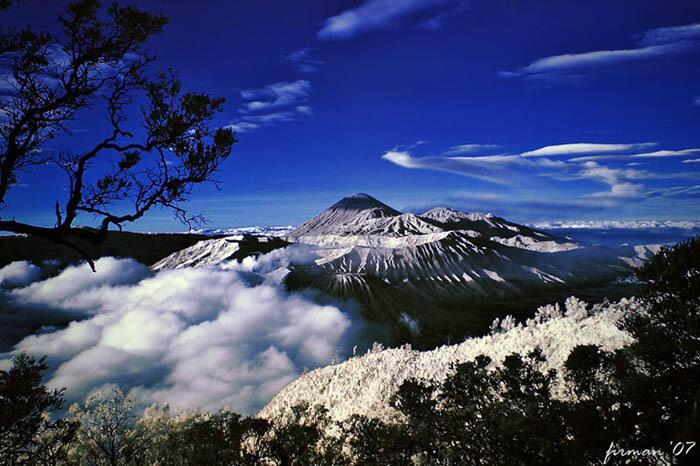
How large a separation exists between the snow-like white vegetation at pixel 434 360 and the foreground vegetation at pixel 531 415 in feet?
33.2

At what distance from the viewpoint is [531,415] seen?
841 centimetres

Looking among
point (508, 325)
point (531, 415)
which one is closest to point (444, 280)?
point (508, 325)

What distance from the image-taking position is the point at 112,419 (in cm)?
1831

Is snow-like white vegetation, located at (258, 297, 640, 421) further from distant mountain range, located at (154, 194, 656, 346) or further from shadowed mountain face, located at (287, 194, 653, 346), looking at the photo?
shadowed mountain face, located at (287, 194, 653, 346)

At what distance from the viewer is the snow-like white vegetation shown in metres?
23.4

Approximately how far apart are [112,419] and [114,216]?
17746 millimetres

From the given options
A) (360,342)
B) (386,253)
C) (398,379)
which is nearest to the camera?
(398,379)

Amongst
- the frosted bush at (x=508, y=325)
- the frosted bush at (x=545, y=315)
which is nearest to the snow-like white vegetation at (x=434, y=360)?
the frosted bush at (x=545, y=315)

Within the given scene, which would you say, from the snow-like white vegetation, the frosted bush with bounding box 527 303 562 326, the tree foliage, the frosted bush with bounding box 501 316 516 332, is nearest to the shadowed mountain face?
the frosted bush with bounding box 527 303 562 326

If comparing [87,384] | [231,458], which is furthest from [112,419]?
[87,384]

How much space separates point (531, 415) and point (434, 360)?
86.8 feet

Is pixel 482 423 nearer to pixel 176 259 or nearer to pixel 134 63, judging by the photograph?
pixel 134 63

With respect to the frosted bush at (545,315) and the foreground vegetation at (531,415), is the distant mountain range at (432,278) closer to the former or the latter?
the frosted bush at (545,315)

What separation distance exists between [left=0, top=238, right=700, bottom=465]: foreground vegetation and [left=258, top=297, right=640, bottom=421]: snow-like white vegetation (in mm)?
10118
